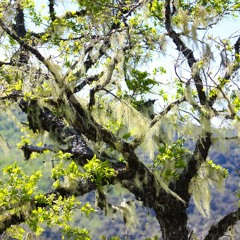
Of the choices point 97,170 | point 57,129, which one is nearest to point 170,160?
point 97,170

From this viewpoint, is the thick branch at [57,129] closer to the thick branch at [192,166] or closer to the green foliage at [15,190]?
the green foliage at [15,190]

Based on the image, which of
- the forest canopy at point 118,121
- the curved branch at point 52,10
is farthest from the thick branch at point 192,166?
the curved branch at point 52,10

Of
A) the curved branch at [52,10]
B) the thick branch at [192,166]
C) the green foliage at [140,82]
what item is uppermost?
the curved branch at [52,10]

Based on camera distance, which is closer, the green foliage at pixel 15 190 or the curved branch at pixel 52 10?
the green foliage at pixel 15 190

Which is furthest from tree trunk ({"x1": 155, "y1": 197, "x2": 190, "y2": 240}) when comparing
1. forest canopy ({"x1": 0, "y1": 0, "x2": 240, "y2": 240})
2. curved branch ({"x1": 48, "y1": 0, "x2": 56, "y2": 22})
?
curved branch ({"x1": 48, "y1": 0, "x2": 56, "y2": 22})

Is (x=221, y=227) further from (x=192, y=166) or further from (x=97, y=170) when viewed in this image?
(x=97, y=170)

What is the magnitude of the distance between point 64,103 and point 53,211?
1.81 meters

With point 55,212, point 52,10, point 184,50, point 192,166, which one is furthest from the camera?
point 52,10

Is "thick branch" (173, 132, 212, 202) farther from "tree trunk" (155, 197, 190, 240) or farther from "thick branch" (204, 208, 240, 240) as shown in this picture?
"thick branch" (204, 208, 240, 240)

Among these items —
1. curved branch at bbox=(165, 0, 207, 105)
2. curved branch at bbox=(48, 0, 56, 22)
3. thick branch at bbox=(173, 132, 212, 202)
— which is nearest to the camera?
curved branch at bbox=(165, 0, 207, 105)

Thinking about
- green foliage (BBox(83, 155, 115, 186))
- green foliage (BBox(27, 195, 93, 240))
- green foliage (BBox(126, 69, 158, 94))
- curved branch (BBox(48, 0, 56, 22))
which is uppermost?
curved branch (BBox(48, 0, 56, 22))

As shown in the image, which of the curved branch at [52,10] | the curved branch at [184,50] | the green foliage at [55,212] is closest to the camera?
the green foliage at [55,212]

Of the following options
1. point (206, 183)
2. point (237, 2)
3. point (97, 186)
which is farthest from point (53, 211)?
point (237, 2)

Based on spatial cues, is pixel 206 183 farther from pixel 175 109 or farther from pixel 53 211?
pixel 53 211
